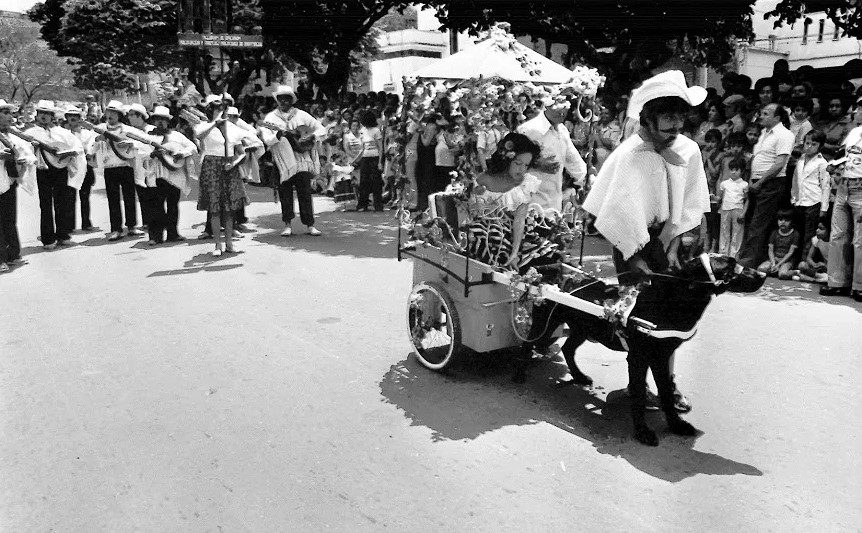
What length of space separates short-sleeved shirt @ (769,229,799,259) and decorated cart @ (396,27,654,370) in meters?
3.83

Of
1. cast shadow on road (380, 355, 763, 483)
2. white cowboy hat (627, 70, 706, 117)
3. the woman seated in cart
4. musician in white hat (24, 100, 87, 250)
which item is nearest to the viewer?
cast shadow on road (380, 355, 763, 483)

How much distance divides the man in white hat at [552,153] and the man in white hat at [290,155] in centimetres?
561

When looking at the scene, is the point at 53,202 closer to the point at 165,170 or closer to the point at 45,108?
the point at 45,108

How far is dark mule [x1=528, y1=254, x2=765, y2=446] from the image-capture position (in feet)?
13.8

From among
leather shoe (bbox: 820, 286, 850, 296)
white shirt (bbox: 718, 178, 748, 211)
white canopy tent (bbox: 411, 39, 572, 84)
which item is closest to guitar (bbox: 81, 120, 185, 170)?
white canopy tent (bbox: 411, 39, 572, 84)

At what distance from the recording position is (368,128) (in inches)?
570

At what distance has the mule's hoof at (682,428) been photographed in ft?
15.3

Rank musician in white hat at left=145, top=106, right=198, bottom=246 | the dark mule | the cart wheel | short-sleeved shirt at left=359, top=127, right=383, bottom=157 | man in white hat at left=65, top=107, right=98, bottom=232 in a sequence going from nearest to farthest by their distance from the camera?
the dark mule → the cart wheel → musician in white hat at left=145, top=106, right=198, bottom=246 → man in white hat at left=65, top=107, right=98, bottom=232 → short-sleeved shirt at left=359, top=127, right=383, bottom=157

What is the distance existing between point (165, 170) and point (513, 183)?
276 inches

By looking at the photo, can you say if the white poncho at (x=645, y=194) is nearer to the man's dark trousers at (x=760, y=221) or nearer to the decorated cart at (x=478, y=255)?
the decorated cart at (x=478, y=255)

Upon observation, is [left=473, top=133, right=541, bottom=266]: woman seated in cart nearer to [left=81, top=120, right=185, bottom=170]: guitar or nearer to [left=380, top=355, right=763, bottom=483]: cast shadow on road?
[left=380, top=355, right=763, bottom=483]: cast shadow on road

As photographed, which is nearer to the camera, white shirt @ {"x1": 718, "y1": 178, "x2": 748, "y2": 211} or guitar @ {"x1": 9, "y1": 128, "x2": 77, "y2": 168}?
white shirt @ {"x1": 718, "y1": 178, "x2": 748, "y2": 211}

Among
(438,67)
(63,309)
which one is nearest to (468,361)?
(438,67)

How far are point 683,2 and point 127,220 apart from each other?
9.53 meters
